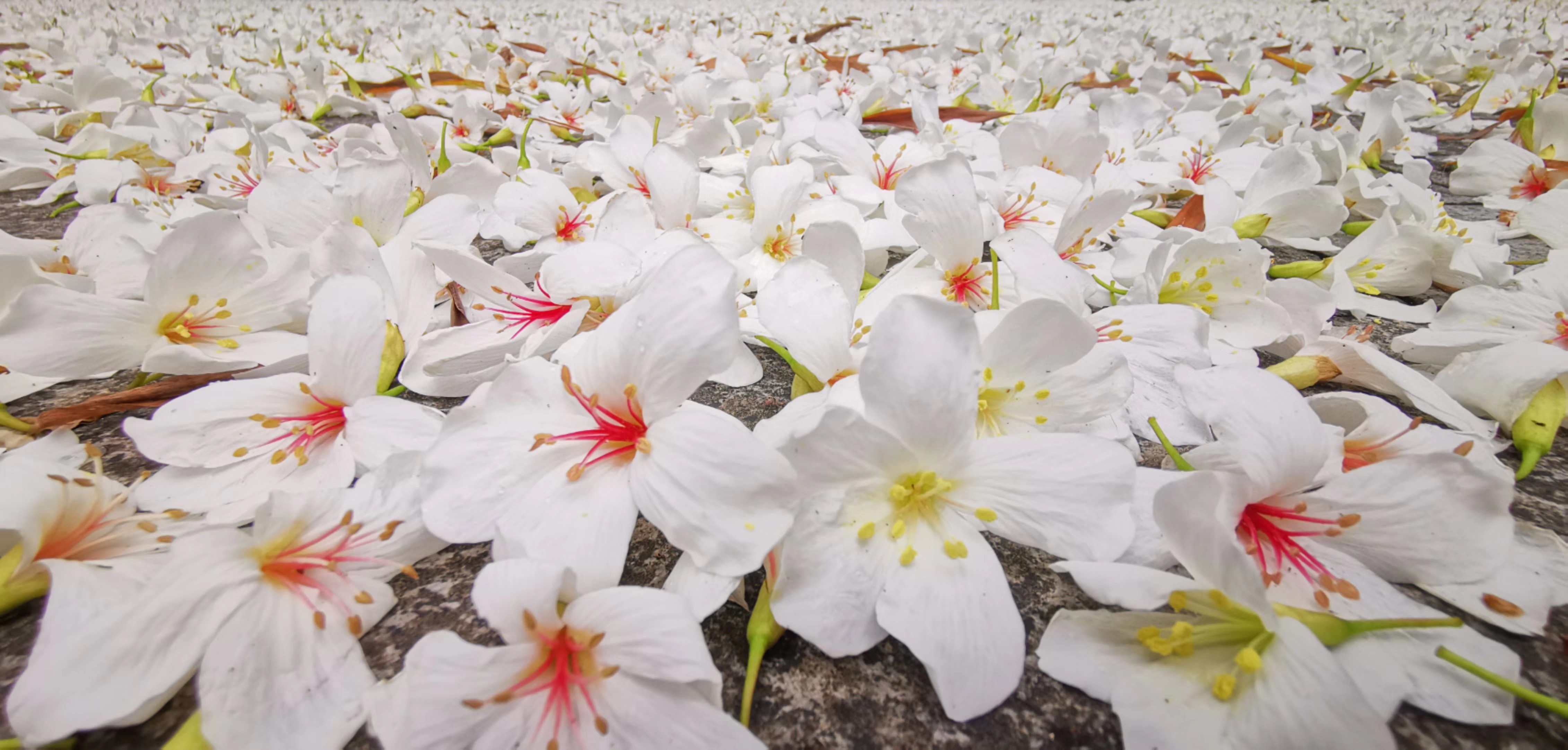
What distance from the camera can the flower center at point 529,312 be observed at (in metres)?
0.85

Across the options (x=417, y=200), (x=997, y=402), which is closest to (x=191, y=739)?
(x=997, y=402)

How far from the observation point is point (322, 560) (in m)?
0.55

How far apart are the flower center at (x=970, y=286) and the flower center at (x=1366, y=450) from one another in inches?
17.1

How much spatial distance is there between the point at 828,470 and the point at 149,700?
524mm

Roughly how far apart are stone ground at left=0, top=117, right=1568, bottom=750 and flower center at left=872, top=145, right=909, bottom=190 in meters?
0.89

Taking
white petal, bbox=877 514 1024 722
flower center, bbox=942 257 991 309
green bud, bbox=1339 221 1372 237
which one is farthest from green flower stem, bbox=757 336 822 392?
green bud, bbox=1339 221 1372 237

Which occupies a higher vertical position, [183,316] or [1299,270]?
[183,316]

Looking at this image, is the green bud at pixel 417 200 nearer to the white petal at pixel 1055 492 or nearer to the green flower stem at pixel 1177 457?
the white petal at pixel 1055 492

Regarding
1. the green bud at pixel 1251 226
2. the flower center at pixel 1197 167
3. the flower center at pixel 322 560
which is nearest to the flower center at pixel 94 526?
the flower center at pixel 322 560

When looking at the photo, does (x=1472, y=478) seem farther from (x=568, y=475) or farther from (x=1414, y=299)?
(x=1414, y=299)

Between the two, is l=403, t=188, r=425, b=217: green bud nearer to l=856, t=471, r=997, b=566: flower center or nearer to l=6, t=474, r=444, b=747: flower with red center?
l=6, t=474, r=444, b=747: flower with red center

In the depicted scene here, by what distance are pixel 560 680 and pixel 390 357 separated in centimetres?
51

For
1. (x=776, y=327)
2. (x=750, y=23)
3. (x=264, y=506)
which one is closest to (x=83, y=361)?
(x=264, y=506)

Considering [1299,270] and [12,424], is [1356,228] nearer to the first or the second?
[1299,270]
